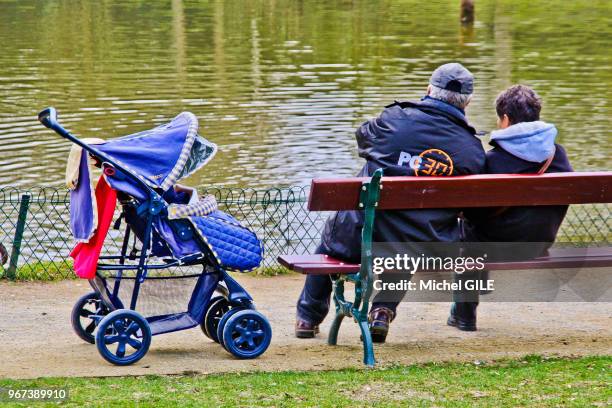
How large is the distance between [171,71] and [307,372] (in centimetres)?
1700

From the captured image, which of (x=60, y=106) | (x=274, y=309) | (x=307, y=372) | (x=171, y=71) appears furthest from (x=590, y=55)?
(x=307, y=372)

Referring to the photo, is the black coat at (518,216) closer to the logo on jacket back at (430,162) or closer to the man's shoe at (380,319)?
the logo on jacket back at (430,162)

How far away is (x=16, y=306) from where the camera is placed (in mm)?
7867

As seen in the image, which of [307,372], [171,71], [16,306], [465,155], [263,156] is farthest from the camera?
[171,71]

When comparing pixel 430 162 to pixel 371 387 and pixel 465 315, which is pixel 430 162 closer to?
pixel 465 315

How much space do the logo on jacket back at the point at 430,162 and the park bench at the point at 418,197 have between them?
0.12 meters

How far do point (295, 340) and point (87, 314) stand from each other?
3.92 ft

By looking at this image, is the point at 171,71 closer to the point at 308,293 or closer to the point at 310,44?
the point at 310,44

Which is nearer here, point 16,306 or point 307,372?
point 307,372

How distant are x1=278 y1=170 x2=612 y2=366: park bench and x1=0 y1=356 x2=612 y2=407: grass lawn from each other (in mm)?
528

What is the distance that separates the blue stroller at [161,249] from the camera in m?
6.26

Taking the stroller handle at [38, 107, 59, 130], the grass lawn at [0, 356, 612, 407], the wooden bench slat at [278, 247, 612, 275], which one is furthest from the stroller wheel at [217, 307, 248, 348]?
the stroller handle at [38, 107, 59, 130]

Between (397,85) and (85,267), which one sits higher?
(85,267)

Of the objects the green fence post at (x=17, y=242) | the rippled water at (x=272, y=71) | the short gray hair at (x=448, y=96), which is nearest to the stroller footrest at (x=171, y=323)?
the short gray hair at (x=448, y=96)
